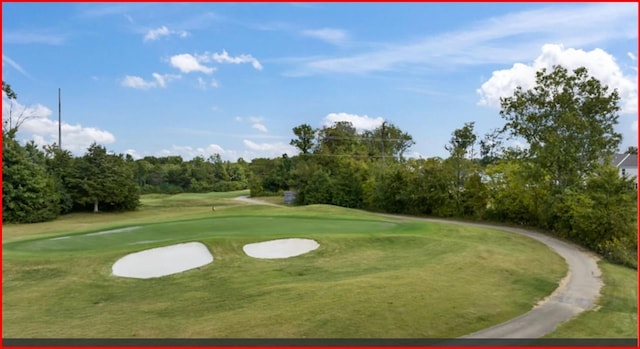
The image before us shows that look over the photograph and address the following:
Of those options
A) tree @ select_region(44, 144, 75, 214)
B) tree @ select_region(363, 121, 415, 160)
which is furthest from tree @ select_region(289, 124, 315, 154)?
tree @ select_region(44, 144, 75, 214)

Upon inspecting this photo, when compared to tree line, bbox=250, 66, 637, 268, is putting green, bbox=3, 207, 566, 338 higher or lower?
lower

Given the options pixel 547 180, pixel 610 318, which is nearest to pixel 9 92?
pixel 547 180

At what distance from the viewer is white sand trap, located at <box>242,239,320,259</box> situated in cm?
1688

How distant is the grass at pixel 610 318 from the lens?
8852mm

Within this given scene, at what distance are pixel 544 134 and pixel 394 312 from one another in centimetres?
2165

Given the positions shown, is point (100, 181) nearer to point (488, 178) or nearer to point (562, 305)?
point (488, 178)

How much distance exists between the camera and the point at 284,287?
11.8m

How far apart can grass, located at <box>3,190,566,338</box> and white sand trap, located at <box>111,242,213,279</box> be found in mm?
445

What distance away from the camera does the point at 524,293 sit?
11.8m

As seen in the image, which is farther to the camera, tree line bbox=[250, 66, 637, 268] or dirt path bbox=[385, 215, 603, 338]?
tree line bbox=[250, 66, 637, 268]

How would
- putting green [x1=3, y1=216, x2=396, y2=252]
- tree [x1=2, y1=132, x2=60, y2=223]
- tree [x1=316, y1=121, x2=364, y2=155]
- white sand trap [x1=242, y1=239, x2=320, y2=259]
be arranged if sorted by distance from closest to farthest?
white sand trap [x1=242, y1=239, x2=320, y2=259] → putting green [x1=3, y1=216, x2=396, y2=252] → tree [x1=2, y1=132, x2=60, y2=223] → tree [x1=316, y1=121, x2=364, y2=155]

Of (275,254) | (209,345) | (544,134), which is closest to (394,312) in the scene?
(209,345)

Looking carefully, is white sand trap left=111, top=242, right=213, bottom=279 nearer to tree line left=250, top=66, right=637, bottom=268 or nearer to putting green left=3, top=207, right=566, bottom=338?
putting green left=3, top=207, right=566, bottom=338

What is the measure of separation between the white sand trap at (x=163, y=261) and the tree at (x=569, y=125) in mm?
20210
